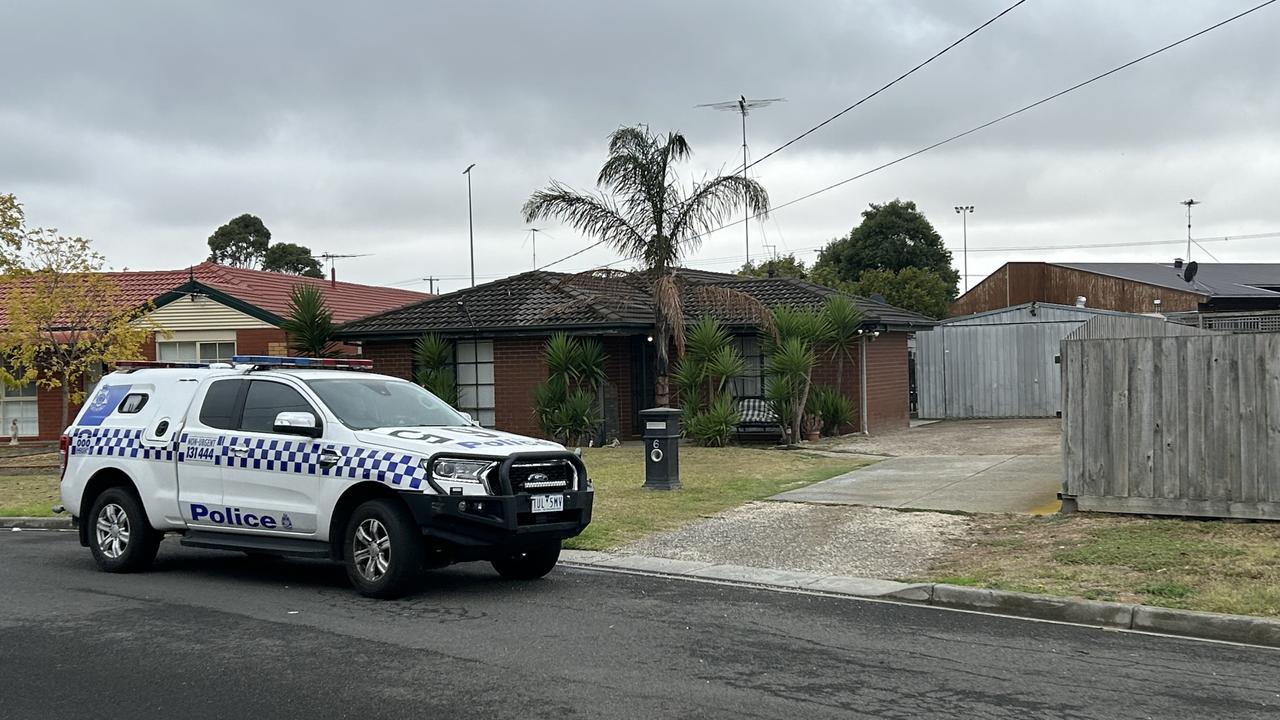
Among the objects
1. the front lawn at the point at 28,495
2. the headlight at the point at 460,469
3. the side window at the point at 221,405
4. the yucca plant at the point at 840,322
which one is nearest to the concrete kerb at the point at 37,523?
the front lawn at the point at 28,495

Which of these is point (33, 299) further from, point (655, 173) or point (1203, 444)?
point (1203, 444)

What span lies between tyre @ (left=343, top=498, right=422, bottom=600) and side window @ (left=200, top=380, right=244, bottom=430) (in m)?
1.62

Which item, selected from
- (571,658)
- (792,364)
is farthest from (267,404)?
(792,364)

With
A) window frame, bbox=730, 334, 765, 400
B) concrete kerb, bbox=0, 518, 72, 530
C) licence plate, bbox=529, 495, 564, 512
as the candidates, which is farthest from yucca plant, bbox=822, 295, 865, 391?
licence plate, bbox=529, 495, 564, 512

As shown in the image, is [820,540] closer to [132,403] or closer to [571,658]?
[571,658]

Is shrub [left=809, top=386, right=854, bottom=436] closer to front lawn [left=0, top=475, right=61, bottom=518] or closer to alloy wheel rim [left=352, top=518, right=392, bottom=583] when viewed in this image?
front lawn [left=0, top=475, right=61, bottom=518]

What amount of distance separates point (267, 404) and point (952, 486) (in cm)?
842

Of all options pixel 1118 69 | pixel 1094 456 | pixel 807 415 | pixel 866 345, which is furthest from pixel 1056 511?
pixel 866 345

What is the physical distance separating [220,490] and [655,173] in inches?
477

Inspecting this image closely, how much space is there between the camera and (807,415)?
2177cm

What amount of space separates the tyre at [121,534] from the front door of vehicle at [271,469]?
104 centimetres

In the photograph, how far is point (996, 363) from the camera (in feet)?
91.0

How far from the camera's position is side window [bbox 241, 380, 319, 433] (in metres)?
9.27

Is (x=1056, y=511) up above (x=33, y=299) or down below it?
below
